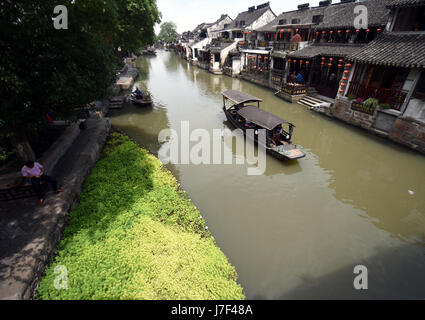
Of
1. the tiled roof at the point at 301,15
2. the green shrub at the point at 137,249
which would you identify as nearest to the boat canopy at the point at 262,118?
the green shrub at the point at 137,249

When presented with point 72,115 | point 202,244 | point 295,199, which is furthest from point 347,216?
point 72,115

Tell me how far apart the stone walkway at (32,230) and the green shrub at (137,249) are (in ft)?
1.04

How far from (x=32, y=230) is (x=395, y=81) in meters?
22.0

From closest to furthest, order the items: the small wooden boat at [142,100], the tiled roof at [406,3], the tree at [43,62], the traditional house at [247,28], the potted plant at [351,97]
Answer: the tree at [43,62] → the tiled roof at [406,3] → the potted plant at [351,97] → the small wooden boat at [142,100] → the traditional house at [247,28]

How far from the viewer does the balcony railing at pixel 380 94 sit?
45.1ft

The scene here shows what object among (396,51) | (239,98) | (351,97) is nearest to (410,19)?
(396,51)

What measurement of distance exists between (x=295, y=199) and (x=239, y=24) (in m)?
44.0

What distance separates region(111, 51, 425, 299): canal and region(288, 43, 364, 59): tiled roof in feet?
28.0

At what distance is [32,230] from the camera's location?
21.5 feet

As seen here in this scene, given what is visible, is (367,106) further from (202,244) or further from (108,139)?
(108,139)
